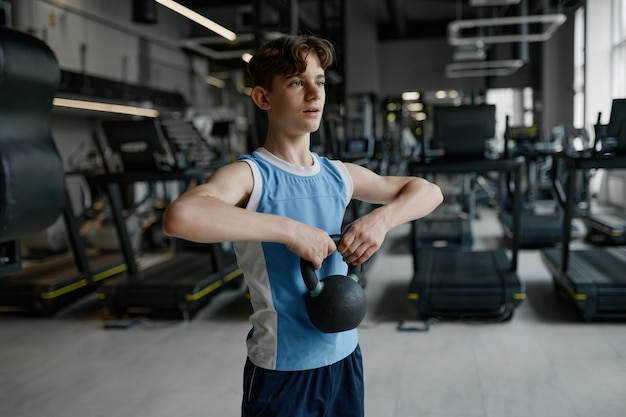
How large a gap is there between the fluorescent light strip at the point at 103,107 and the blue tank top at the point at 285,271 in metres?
7.08

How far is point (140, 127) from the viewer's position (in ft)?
15.6

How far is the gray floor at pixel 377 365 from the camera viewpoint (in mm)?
2965

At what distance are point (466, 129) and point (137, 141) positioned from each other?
2.54 meters

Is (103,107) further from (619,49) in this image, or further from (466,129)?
(619,49)

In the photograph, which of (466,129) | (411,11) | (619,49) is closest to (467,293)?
(466,129)

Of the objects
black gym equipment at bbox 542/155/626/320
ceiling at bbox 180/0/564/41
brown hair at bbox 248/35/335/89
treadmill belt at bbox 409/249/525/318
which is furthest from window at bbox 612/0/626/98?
brown hair at bbox 248/35/335/89

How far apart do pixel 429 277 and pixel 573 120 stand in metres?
10.6

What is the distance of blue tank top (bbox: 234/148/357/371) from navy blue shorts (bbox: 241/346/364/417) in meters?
0.02

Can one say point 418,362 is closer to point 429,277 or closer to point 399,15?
point 429,277

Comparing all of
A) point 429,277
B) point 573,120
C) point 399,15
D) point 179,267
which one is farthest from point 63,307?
point 399,15

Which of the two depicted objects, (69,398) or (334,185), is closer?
(334,185)

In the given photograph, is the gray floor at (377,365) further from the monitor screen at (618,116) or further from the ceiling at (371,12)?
the ceiling at (371,12)

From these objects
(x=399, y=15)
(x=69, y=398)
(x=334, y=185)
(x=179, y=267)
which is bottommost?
(x=69, y=398)

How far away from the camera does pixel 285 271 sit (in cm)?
135
